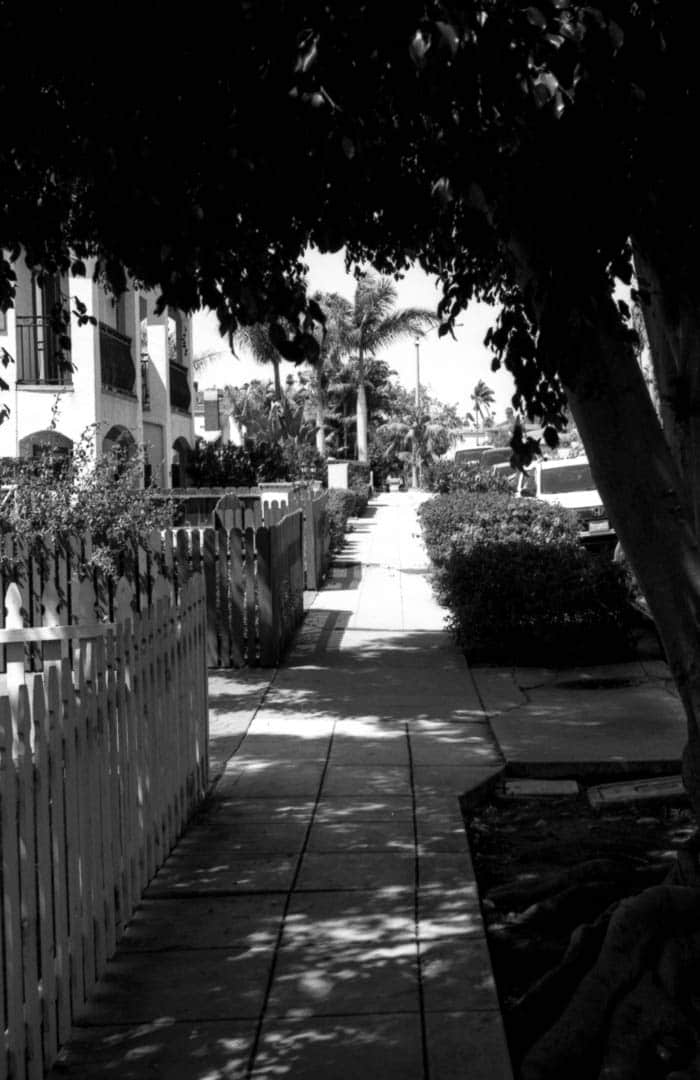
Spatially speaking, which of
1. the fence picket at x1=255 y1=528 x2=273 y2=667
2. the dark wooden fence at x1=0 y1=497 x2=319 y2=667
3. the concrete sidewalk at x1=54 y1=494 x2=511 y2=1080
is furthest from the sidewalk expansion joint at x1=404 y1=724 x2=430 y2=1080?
the dark wooden fence at x1=0 y1=497 x2=319 y2=667

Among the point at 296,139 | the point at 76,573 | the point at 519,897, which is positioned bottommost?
the point at 519,897

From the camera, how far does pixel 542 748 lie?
8.30m

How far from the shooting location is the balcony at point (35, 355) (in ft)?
74.8

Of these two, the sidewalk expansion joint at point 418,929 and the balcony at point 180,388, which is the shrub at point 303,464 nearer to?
the balcony at point 180,388

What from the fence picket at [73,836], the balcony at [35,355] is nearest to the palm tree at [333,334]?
the balcony at [35,355]

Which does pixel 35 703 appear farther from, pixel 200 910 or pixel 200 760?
pixel 200 760

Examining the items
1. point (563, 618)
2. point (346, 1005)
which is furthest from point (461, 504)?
point (346, 1005)

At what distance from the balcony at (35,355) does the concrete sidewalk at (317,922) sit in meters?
14.5

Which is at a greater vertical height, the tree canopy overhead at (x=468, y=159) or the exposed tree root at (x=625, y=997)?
the tree canopy overhead at (x=468, y=159)

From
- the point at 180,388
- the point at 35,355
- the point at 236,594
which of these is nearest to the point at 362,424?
the point at 180,388

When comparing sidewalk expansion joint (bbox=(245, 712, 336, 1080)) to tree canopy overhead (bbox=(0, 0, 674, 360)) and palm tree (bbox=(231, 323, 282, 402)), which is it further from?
palm tree (bbox=(231, 323, 282, 402))

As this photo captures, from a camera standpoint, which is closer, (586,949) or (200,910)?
(586,949)

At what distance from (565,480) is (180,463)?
12.6 metres

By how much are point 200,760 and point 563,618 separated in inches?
205
